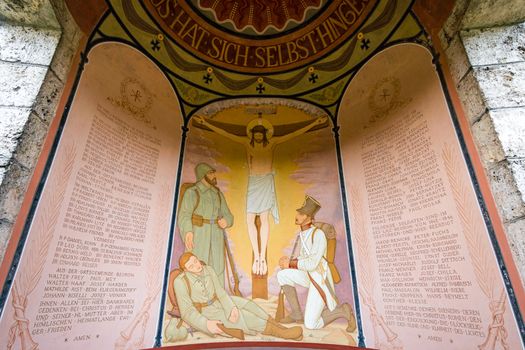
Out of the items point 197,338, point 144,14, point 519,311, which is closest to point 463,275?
point 519,311

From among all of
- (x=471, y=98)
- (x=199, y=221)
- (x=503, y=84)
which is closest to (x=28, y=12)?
(x=199, y=221)

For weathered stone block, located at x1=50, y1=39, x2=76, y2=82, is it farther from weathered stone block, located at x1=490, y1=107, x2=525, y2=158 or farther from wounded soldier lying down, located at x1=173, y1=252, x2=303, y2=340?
weathered stone block, located at x1=490, y1=107, x2=525, y2=158

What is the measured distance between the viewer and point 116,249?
320cm


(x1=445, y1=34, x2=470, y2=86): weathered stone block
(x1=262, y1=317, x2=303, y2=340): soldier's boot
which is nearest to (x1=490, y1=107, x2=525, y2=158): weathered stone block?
(x1=445, y1=34, x2=470, y2=86): weathered stone block

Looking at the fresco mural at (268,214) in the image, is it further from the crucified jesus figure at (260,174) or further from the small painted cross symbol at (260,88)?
the small painted cross symbol at (260,88)

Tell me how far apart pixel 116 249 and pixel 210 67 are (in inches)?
117

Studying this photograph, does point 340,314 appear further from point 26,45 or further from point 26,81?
point 26,45

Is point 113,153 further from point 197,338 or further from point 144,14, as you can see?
point 197,338

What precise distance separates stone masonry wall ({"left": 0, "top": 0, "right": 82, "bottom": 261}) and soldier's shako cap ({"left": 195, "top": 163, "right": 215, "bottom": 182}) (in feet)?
6.38

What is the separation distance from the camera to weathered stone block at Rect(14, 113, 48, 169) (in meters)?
2.26

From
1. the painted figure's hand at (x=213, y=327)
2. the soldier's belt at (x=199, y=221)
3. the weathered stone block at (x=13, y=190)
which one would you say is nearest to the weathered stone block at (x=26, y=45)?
the weathered stone block at (x=13, y=190)

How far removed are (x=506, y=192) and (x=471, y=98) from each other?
0.92 m

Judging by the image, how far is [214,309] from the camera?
3697mm

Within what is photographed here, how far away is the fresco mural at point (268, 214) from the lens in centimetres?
366
